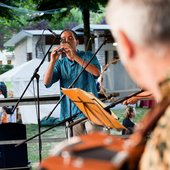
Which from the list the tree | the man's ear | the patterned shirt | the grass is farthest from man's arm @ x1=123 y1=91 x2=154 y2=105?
the tree

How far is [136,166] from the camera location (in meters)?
1.03

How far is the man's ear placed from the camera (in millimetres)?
1058

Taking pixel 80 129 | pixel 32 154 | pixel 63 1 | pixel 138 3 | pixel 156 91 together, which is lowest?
pixel 32 154

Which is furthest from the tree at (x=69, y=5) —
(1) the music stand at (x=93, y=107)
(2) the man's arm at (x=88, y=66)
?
(1) the music stand at (x=93, y=107)

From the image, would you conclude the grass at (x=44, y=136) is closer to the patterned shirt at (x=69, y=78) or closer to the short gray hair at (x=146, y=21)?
the patterned shirt at (x=69, y=78)

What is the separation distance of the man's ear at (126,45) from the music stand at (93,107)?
7.97 feet

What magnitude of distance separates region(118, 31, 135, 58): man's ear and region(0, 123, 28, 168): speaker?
12.7 feet

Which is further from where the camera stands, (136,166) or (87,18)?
(87,18)

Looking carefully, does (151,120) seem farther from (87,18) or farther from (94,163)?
(87,18)

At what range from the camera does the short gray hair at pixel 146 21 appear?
1020 mm

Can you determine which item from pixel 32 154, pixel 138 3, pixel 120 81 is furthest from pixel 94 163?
pixel 120 81

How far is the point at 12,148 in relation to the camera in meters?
4.95

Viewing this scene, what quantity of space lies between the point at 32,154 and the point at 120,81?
337 inches

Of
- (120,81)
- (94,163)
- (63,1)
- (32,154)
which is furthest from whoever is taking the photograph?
(120,81)
